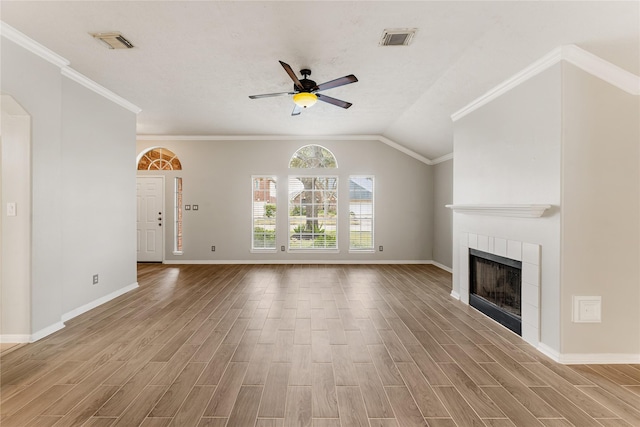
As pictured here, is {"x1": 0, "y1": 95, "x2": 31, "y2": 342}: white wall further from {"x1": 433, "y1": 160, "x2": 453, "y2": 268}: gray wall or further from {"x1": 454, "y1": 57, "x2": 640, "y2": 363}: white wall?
{"x1": 433, "y1": 160, "x2": 453, "y2": 268}: gray wall

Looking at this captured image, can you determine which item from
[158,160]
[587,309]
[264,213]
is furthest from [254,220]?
[587,309]

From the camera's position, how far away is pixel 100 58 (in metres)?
3.23

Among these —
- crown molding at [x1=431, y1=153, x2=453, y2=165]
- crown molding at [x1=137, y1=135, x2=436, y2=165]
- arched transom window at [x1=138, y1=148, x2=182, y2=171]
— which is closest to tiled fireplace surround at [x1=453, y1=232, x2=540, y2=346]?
crown molding at [x1=431, y1=153, x2=453, y2=165]

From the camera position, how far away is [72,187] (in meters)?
3.54

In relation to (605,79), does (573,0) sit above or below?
above

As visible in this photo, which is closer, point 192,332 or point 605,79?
point 605,79

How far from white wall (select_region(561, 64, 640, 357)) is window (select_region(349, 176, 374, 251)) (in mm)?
4561

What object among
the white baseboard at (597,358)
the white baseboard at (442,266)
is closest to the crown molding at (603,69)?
the white baseboard at (597,358)

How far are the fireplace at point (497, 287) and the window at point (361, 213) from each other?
122 inches

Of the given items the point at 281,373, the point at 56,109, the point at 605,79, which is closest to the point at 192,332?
the point at 281,373

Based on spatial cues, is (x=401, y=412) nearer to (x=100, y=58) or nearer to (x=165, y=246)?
(x=100, y=58)

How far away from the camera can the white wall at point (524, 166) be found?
8.50 feet

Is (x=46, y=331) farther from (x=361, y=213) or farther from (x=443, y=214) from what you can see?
(x=443, y=214)

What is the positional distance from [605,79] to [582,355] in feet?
7.58
